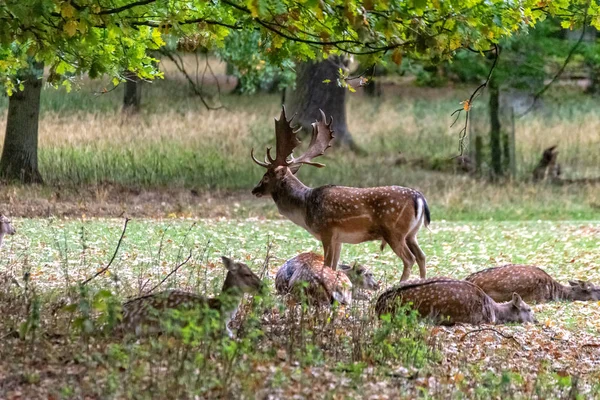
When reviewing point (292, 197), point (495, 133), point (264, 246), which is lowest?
point (264, 246)

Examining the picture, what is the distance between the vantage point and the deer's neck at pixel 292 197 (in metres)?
11.3

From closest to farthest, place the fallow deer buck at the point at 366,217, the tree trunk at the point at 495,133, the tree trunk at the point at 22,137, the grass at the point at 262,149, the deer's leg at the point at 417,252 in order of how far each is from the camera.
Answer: the fallow deer buck at the point at 366,217 < the deer's leg at the point at 417,252 < the tree trunk at the point at 22,137 < the grass at the point at 262,149 < the tree trunk at the point at 495,133

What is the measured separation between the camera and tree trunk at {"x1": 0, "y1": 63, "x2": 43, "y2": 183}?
1934 centimetres

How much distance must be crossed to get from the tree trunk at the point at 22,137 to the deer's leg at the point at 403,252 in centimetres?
1031

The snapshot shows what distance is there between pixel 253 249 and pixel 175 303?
6383 millimetres

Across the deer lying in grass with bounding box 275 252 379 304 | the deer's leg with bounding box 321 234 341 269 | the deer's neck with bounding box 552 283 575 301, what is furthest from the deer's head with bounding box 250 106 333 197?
the deer's neck with bounding box 552 283 575 301

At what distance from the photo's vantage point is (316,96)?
26.6 meters

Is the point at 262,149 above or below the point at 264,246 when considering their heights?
above

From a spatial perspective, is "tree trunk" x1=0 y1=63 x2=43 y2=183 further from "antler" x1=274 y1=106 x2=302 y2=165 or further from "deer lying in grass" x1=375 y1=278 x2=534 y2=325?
"deer lying in grass" x1=375 y1=278 x2=534 y2=325

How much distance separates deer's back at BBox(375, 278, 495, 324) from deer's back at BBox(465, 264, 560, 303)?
1.31 m

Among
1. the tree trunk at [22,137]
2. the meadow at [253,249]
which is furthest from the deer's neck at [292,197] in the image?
the tree trunk at [22,137]

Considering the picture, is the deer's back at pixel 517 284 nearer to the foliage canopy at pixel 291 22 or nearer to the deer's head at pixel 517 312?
the deer's head at pixel 517 312

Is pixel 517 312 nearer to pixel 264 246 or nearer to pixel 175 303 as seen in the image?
pixel 175 303

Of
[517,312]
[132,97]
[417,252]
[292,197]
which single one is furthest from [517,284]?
[132,97]
